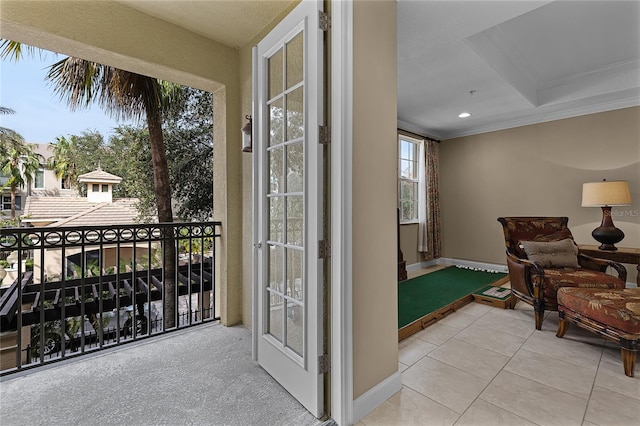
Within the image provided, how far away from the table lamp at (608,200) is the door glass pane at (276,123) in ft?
13.3

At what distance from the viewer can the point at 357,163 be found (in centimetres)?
150

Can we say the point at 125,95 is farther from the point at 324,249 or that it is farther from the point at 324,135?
the point at 324,249

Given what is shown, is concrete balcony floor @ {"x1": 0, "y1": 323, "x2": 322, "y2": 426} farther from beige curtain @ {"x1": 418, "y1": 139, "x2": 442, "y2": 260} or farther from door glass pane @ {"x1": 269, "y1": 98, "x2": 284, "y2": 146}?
beige curtain @ {"x1": 418, "y1": 139, "x2": 442, "y2": 260}

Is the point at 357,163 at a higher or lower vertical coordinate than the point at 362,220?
higher

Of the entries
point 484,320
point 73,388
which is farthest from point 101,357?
point 484,320

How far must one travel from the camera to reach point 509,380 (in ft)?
6.12

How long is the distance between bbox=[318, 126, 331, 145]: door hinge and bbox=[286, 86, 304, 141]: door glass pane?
0.18 meters

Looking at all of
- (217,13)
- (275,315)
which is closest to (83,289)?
Answer: (275,315)

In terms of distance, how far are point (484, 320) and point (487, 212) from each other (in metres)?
2.75

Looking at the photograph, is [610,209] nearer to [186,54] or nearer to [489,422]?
[489,422]

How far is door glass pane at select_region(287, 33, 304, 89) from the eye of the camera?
5.52 ft

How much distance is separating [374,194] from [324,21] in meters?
0.98

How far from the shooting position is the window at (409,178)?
517 cm

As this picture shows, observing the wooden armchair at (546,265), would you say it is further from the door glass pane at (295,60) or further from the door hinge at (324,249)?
→ the door glass pane at (295,60)
